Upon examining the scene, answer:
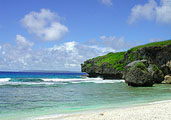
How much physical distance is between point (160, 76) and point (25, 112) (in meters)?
37.9

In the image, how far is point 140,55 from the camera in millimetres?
59750

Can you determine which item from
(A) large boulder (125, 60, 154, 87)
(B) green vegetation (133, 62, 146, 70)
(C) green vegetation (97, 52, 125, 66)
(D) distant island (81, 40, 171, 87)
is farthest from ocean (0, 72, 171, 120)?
(C) green vegetation (97, 52, 125, 66)

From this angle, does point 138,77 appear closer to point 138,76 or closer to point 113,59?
point 138,76

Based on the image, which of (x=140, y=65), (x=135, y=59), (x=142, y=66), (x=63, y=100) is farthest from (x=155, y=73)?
(x=63, y=100)

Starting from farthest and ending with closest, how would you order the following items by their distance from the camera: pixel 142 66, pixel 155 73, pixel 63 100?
pixel 155 73
pixel 142 66
pixel 63 100

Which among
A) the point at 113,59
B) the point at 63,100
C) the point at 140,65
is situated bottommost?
the point at 63,100

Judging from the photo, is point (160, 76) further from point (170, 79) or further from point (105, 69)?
point (105, 69)

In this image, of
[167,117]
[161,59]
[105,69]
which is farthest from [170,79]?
[167,117]

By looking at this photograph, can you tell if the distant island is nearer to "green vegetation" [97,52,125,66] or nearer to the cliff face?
the cliff face

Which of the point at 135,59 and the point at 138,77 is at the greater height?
the point at 135,59

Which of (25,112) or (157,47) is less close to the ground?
(157,47)

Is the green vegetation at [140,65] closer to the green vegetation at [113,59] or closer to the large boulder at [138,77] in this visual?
the large boulder at [138,77]

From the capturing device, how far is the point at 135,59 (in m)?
62.3

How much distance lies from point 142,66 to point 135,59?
25.8 m
